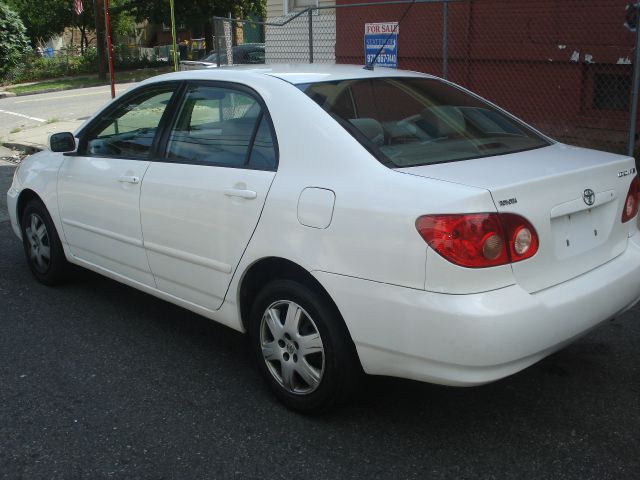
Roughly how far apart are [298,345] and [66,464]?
114 centimetres

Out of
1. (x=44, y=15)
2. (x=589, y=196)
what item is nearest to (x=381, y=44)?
(x=589, y=196)

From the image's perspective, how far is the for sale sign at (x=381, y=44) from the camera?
1010 cm

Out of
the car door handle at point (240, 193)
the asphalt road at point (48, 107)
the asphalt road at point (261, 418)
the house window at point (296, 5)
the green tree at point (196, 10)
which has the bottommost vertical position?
the asphalt road at point (261, 418)

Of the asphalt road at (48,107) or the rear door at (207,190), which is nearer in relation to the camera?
the rear door at (207,190)

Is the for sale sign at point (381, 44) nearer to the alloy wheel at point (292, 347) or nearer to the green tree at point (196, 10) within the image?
the alloy wheel at point (292, 347)

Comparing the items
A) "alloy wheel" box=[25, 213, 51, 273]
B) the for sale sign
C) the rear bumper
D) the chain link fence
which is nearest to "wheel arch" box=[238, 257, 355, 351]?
the rear bumper

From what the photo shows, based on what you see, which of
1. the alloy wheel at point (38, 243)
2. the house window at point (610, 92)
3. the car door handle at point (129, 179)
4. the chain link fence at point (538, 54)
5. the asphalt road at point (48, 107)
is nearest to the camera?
the car door handle at point (129, 179)

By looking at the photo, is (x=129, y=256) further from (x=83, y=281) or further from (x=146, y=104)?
(x=83, y=281)

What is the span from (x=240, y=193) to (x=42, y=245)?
2439mm

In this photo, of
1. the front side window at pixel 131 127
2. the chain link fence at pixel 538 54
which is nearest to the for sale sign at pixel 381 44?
the chain link fence at pixel 538 54

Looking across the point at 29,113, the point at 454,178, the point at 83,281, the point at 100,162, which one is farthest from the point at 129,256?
the point at 29,113

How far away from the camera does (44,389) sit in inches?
153

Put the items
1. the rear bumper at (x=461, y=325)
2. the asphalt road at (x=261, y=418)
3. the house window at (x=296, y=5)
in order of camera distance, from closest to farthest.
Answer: the rear bumper at (x=461, y=325)
the asphalt road at (x=261, y=418)
the house window at (x=296, y=5)

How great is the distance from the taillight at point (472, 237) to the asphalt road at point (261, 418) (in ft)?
2.99
